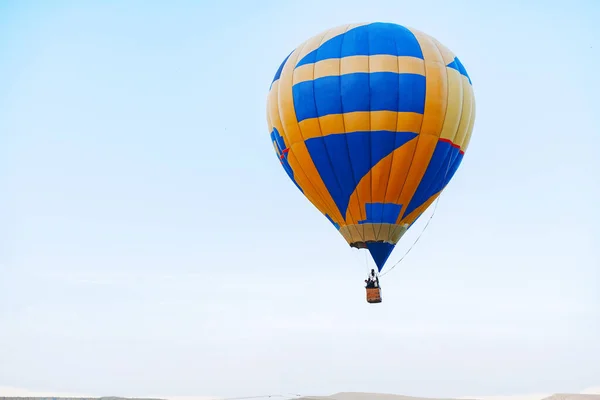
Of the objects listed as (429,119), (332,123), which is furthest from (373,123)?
(429,119)

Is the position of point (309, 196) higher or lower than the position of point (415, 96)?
lower

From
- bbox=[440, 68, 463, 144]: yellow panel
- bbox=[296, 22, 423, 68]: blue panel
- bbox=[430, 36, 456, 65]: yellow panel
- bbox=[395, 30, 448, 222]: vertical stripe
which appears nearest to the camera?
bbox=[395, 30, 448, 222]: vertical stripe

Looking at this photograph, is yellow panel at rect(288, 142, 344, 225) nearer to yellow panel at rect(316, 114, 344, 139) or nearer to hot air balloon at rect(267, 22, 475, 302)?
hot air balloon at rect(267, 22, 475, 302)

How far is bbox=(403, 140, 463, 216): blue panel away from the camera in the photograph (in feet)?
88.9

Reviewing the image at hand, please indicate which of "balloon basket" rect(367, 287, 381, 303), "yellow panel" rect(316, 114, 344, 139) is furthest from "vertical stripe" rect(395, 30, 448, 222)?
"balloon basket" rect(367, 287, 381, 303)

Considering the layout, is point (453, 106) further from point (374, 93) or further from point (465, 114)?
point (374, 93)

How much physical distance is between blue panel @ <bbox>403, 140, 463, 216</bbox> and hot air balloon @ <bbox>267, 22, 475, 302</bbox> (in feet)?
0.10

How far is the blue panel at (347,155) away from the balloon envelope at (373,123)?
0.03 meters

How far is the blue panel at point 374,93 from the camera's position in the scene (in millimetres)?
26359

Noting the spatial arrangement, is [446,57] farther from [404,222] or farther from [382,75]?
[404,222]

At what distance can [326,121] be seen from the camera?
87.4 feet

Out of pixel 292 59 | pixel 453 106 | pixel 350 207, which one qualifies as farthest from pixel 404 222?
pixel 292 59

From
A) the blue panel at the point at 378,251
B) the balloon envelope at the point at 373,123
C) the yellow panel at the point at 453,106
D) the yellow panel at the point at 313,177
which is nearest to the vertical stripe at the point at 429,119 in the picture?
the balloon envelope at the point at 373,123

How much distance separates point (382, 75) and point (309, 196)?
409 centimetres
